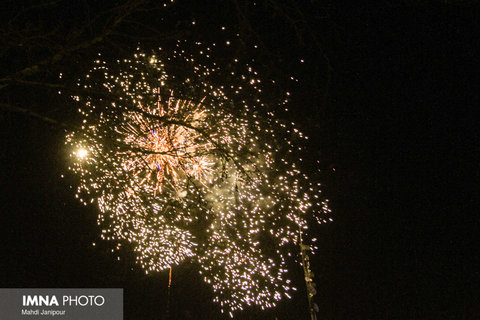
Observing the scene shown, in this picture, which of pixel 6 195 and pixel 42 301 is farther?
pixel 6 195

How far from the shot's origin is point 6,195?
8.75m

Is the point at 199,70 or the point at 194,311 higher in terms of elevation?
the point at 199,70

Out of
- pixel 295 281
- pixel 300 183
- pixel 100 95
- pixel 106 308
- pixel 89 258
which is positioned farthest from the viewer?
pixel 295 281

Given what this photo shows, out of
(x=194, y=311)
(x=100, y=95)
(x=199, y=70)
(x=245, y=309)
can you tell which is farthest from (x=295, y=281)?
(x=100, y=95)

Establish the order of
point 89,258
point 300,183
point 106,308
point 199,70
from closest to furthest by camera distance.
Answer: point 199,70 < point 106,308 < point 300,183 < point 89,258

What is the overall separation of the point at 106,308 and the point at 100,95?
4.83 metres

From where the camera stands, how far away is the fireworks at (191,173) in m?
4.60

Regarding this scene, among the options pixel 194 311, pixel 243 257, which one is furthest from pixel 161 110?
pixel 194 311

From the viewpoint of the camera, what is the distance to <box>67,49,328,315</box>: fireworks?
4.60 meters

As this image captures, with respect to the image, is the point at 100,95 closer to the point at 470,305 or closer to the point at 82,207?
the point at 82,207

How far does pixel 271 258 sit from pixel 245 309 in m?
10.7

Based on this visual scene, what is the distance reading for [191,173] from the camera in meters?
6.75

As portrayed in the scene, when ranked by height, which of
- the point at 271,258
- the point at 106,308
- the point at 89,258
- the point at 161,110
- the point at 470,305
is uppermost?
the point at 161,110

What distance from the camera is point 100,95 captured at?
11.6 ft
